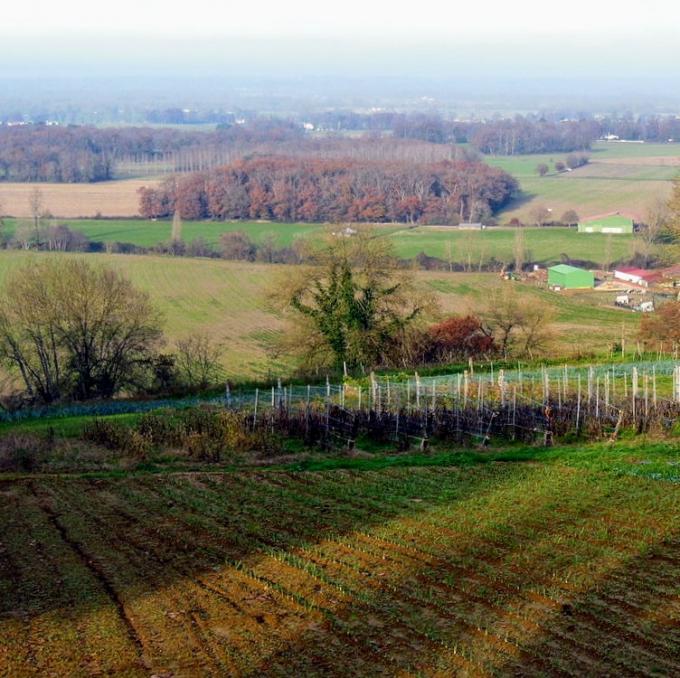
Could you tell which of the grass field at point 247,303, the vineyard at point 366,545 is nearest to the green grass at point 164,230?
the grass field at point 247,303

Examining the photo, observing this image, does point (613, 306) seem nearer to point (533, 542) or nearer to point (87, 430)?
point (87, 430)

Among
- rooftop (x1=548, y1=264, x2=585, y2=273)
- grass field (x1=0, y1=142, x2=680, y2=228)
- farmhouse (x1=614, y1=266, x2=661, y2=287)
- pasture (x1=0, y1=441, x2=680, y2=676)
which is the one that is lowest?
farmhouse (x1=614, y1=266, x2=661, y2=287)

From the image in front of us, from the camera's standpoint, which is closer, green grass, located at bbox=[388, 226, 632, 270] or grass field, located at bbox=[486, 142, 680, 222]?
green grass, located at bbox=[388, 226, 632, 270]

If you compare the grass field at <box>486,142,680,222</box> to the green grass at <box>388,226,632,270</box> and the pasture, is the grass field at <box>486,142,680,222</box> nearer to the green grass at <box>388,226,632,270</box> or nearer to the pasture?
the green grass at <box>388,226,632,270</box>

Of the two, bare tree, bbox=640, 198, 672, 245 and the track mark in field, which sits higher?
bare tree, bbox=640, 198, 672, 245

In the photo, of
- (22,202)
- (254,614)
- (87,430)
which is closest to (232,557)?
(254,614)

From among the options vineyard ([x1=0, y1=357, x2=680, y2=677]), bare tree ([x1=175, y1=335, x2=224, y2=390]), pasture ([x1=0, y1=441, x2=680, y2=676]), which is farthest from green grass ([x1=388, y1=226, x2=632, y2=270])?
pasture ([x1=0, y1=441, x2=680, y2=676])

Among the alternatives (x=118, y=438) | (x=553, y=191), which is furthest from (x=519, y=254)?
(x=118, y=438)
